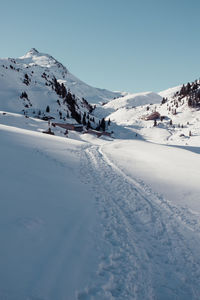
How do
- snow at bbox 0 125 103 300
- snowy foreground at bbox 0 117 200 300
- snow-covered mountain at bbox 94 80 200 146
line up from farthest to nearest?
snow-covered mountain at bbox 94 80 200 146
snowy foreground at bbox 0 117 200 300
snow at bbox 0 125 103 300

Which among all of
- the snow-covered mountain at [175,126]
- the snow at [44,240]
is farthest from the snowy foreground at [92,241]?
the snow-covered mountain at [175,126]

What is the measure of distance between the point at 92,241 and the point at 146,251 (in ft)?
5.33

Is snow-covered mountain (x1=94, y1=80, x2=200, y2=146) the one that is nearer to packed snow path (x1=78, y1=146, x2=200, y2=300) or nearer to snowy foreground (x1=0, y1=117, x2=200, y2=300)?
packed snow path (x1=78, y1=146, x2=200, y2=300)

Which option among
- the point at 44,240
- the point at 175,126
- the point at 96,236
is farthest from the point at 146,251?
the point at 175,126

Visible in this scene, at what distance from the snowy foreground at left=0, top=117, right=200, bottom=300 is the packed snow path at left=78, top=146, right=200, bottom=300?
21 millimetres

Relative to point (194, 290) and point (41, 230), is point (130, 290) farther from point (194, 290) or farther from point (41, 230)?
point (41, 230)

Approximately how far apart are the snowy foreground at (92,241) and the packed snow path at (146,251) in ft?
0.07

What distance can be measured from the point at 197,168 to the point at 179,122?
303 feet

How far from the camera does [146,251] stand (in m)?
4.82

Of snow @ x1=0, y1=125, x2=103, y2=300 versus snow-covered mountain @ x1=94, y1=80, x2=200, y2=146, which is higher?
snow-covered mountain @ x1=94, y1=80, x2=200, y2=146

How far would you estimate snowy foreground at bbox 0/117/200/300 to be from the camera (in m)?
3.47

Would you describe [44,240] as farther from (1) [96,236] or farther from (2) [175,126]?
(2) [175,126]

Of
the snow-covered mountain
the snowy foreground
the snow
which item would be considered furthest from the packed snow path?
the snow-covered mountain

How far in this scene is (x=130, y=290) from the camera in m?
3.57
